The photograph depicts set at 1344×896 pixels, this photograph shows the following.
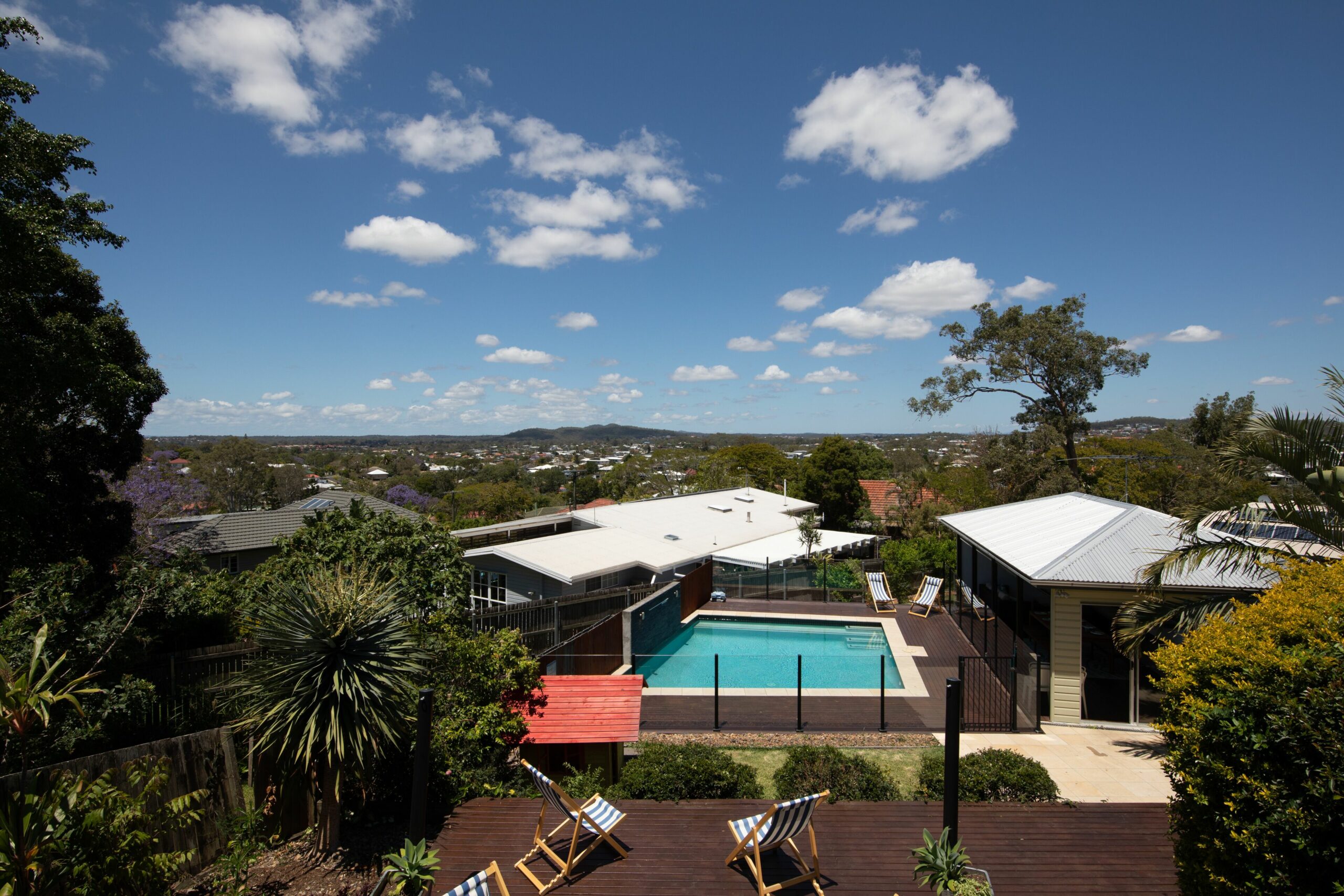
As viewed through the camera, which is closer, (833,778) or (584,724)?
(833,778)

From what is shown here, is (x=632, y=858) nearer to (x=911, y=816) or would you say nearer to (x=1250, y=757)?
(x=911, y=816)

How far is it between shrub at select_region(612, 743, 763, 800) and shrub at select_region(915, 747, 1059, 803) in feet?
6.45

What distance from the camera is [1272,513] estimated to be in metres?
9.05

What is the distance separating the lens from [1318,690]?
13.1ft

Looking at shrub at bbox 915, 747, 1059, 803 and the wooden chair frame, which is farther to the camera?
the wooden chair frame

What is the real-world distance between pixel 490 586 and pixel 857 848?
16941 millimetres

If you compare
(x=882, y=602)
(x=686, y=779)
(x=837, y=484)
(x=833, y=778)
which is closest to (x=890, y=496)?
(x=837, y=484)

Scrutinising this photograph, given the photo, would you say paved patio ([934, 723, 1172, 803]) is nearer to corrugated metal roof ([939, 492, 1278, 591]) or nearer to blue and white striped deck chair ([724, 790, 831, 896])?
corrugated metal roof ([939, 492, 1278, 591])

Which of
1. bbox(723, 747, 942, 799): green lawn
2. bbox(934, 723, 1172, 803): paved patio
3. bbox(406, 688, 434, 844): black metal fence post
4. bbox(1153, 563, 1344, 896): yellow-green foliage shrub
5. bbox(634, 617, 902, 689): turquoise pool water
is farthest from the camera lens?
bbox(634, 617, 902, 689): turquoise pool water

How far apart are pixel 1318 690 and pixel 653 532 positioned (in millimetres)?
22965

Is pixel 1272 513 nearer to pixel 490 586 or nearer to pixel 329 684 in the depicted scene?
pixel 329 684

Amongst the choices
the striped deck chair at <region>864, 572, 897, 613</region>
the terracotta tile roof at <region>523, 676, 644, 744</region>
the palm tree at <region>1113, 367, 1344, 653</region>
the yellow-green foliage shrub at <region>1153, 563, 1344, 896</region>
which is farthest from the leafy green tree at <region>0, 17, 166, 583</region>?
the striped deck chair at <region>864, 572, 897, 613</region>

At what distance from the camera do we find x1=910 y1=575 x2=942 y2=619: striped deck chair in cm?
1895

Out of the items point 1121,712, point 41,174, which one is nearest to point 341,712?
point 41,174
